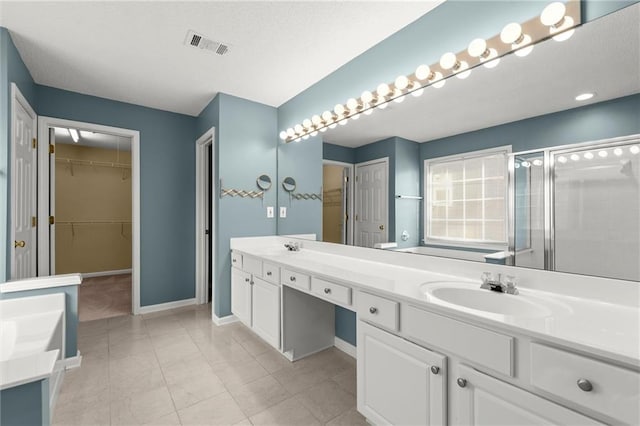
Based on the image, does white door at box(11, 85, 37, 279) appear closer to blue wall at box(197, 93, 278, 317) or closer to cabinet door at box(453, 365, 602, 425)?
blue wall at box(197, 93, 278, 317)

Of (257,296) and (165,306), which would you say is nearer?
(257,296)

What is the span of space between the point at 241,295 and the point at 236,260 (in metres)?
0.35

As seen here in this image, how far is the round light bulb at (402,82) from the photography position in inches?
71.0

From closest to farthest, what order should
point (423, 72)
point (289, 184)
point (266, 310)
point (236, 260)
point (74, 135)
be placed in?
point (423, 72) < point (266, 310) < point (236, 260) < point (289, 184) < point (74, 135)

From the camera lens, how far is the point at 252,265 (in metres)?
2.55

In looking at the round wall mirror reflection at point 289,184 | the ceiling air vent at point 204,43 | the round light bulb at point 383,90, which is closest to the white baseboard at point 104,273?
the round wall mirror reflection at point 289,184

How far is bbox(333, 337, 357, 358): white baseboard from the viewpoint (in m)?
2.30

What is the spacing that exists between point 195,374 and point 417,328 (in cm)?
171

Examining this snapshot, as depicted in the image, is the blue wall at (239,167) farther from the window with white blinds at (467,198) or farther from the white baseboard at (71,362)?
the window with white blinds at (467,198)

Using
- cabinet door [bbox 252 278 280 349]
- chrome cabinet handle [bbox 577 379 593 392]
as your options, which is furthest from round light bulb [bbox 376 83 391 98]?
chrome cabinet handle [bbox 577 379 593 392]

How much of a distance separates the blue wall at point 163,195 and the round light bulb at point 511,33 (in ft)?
11.3

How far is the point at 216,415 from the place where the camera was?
165 centimetres

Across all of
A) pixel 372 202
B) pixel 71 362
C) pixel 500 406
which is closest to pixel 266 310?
pixel 372 202

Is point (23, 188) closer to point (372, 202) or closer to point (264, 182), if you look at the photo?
point (264, 182)
